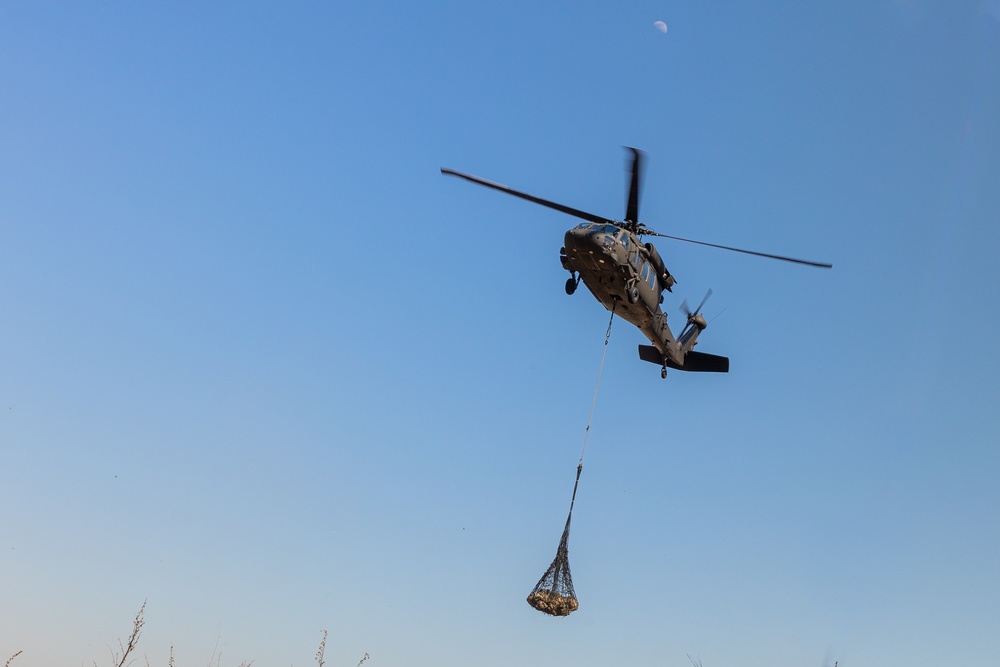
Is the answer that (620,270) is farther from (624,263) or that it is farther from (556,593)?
(556,593)

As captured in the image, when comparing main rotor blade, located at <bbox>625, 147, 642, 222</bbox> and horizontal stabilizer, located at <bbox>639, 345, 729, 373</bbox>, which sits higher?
main rotor blade, located at <bbox>625, 147, 642, 222</bbox>

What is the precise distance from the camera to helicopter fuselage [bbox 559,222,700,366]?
26.2 meters

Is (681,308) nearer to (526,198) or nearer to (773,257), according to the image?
(773,257)

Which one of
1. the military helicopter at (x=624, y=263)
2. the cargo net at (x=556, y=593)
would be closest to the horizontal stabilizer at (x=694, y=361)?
the military helicopter at (x=624, y=263)

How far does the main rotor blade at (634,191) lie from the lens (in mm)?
26422

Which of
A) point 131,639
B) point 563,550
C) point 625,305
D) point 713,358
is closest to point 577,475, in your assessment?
point 563,550

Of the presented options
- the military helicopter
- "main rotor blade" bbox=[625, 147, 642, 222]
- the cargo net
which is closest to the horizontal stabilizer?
the military helicopter

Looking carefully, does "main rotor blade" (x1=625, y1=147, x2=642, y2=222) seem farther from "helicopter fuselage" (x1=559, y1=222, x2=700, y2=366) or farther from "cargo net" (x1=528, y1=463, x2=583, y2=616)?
"cargo net" (x1=528, y1=463, x2=583, y2=616)

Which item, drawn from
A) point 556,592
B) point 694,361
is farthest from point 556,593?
point 694,361

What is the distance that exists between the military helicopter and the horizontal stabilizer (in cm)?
99

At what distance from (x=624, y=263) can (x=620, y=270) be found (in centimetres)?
22

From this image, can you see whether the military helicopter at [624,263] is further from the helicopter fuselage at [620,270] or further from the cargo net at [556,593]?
the cargo net at [556,593]

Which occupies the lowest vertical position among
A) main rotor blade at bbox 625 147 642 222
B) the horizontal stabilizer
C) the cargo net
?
the cargo net

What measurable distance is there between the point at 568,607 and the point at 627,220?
11.4 metres
